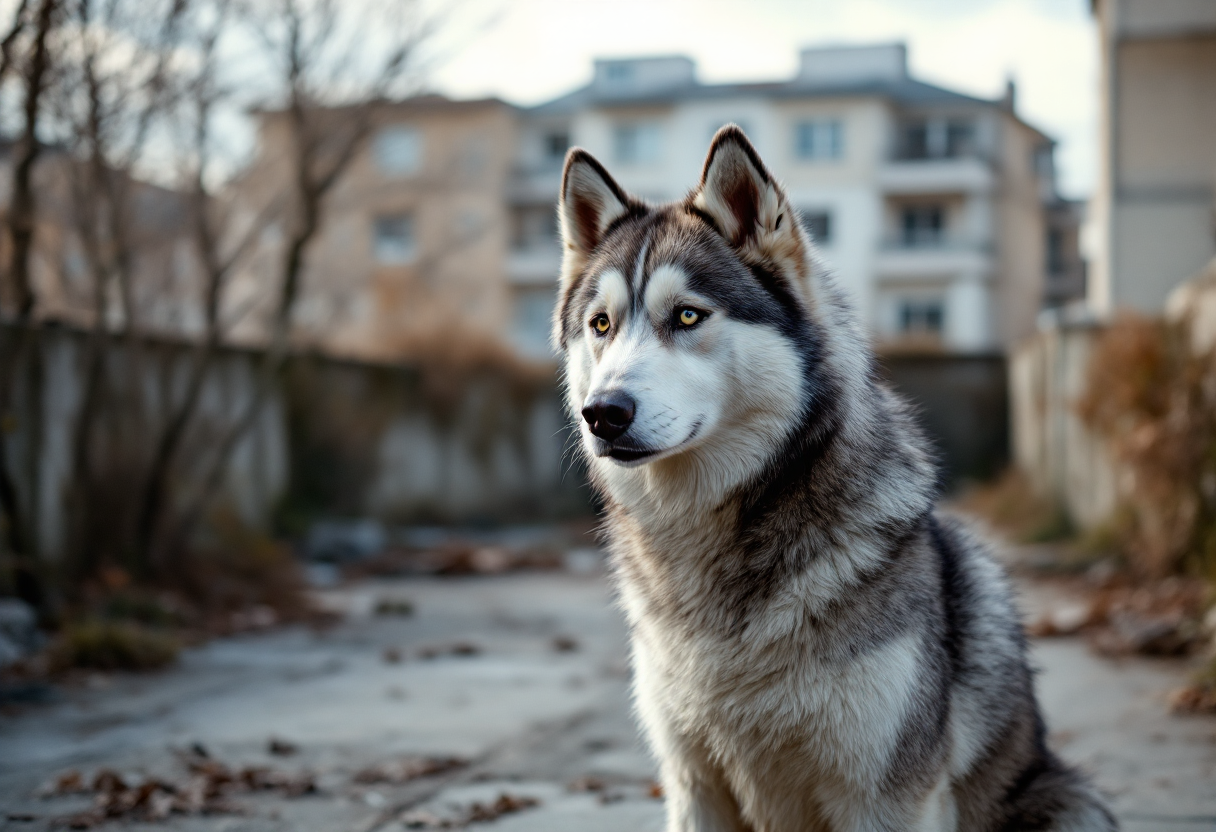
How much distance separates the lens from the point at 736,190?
317 cm

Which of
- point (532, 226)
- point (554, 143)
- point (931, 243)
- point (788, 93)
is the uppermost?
point (788, 93)

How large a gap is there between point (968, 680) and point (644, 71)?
4546cm

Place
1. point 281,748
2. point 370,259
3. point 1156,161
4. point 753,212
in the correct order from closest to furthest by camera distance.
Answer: point 753,212
point 281,748
point 1156,161
point 370,259

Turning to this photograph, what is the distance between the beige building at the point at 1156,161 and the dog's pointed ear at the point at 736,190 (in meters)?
12.9

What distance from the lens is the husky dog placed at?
279 cm

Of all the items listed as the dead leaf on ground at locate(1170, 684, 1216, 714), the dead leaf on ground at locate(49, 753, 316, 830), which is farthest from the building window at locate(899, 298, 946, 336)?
the dead leaf on ground at locate(49, 753, 316, 830)

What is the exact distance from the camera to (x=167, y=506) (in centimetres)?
870

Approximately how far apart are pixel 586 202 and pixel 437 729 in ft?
9.83

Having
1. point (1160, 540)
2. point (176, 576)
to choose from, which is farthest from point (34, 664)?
point (1160, 540)

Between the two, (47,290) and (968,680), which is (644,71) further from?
(968,680)

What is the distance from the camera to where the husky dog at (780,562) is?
279cm

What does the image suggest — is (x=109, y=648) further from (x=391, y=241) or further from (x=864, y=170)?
(x=864, y=170)

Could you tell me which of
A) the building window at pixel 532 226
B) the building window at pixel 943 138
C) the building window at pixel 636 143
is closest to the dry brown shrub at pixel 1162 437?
the building window at pixel 636 143

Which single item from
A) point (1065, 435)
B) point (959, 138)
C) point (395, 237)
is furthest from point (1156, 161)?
point (395, 237)
